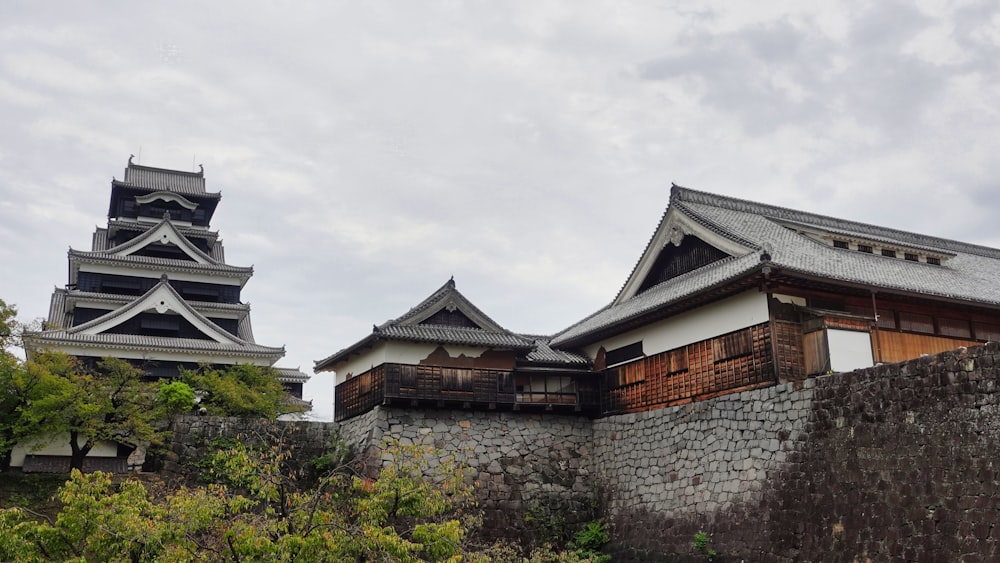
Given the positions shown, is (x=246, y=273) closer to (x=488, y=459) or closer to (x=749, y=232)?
(x=488, y=459)

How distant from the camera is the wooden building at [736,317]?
61.9 feet

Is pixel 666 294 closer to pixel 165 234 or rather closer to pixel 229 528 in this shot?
pixel 229 528

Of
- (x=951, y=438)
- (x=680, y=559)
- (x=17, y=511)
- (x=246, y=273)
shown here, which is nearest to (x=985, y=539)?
(x=951, y=438)

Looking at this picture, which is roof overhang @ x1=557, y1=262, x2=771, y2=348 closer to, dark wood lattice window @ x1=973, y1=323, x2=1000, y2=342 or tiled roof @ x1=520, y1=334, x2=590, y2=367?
tiled roof @ x1=520, y1=334, x2=590, y2=367

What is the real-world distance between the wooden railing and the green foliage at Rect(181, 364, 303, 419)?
13.1 feet

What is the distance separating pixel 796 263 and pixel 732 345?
2409mm

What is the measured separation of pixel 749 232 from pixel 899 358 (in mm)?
5601

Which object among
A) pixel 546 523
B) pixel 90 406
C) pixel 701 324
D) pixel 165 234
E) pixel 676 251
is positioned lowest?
pixel 546 523

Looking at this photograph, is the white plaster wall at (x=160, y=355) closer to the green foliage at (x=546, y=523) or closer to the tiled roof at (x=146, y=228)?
the tiled roof at (x=146, y=228)

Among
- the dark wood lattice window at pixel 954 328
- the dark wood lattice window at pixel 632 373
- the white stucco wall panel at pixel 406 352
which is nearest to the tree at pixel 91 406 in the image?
the white stucco wall panel at pixel 406 352

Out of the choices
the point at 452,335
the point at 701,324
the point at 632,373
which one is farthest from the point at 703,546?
the point at 452,335

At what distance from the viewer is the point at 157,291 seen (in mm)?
34688

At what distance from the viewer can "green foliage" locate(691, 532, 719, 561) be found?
19.0 m

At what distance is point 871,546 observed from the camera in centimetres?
1530
